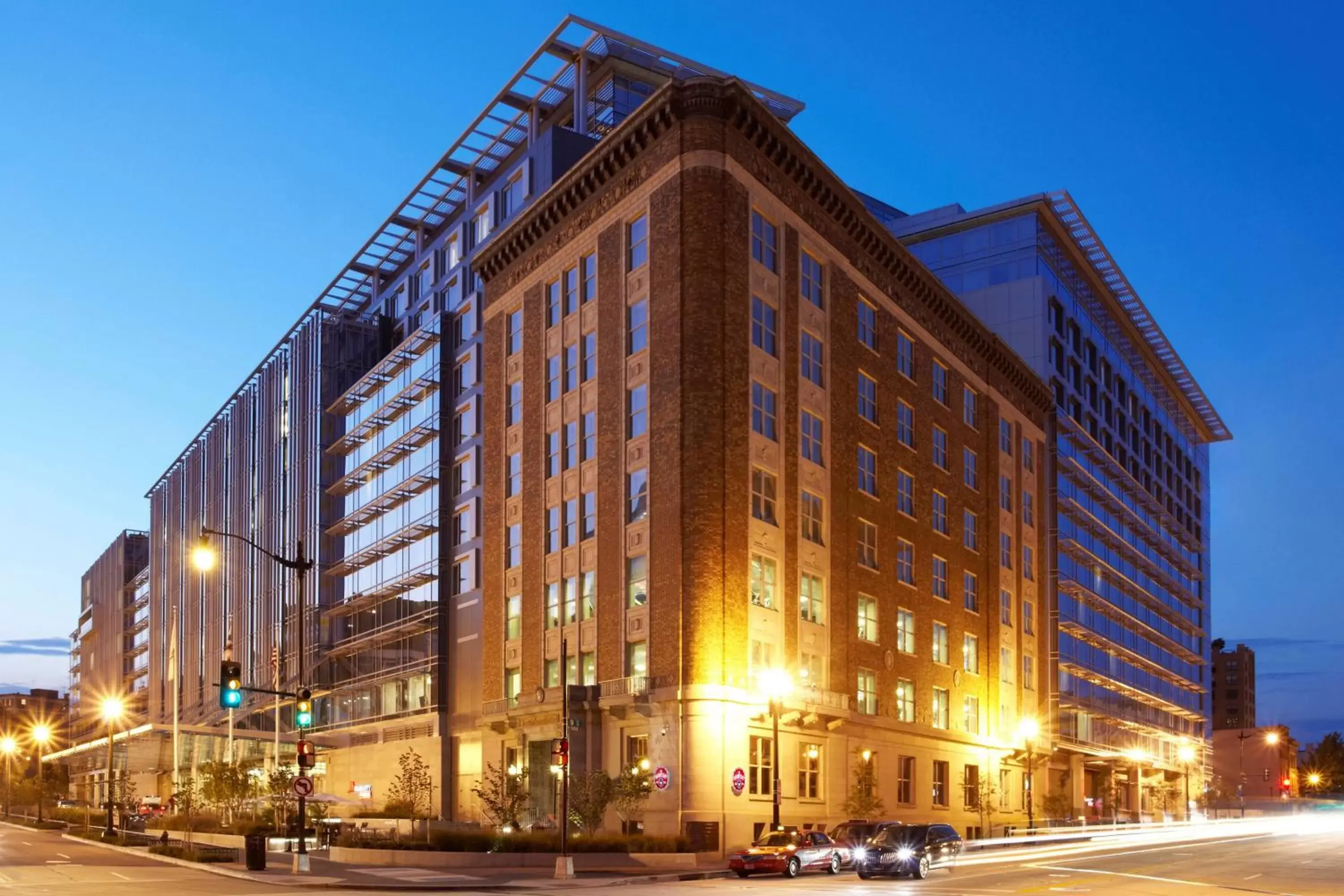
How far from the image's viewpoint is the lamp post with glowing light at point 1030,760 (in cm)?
7644

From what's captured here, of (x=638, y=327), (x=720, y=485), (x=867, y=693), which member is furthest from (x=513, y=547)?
(x=867, y=693)

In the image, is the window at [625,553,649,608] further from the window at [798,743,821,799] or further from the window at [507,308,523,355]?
the window at [507,308,523,355]

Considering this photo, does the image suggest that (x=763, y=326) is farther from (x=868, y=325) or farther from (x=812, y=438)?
(x=868, y=325)

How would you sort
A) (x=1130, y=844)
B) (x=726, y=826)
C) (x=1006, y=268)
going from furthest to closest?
1. (x=1006, y=268)
2. (x=1130, y=844)
3. (x=726, y=826)

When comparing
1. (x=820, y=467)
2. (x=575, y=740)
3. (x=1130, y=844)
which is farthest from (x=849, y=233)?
(x=1130, y=844)

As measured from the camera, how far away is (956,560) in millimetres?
77312

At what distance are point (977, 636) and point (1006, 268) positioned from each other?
96.7ft

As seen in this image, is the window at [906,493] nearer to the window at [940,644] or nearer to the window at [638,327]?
the window at [940,644]

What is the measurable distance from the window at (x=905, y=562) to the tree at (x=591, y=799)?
22.7 m

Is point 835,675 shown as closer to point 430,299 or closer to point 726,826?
point 726,826

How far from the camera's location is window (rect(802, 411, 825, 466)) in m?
61.4

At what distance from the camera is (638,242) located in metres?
59.5

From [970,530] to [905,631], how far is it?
12.5 meters

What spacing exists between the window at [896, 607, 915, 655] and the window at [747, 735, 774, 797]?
571 inches
